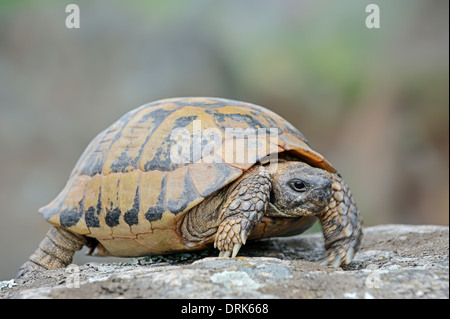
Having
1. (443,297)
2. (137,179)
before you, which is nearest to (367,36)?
(137,179)

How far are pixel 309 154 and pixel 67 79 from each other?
8.53 metres

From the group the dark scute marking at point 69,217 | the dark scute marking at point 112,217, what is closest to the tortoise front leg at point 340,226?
the dark scute marking at point 112,217

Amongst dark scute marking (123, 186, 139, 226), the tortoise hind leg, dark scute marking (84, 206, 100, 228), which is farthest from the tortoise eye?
the tortoise hind leg

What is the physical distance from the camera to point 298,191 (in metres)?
2.79

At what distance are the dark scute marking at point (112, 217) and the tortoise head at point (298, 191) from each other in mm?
1029

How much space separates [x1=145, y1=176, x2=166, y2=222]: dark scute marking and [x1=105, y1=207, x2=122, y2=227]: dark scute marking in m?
0.27

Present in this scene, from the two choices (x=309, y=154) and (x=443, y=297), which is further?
(x=309, y=154)

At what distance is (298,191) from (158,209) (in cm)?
89

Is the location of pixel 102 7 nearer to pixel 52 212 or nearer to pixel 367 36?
pixel 367 36

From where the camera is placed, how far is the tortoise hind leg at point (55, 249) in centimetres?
363

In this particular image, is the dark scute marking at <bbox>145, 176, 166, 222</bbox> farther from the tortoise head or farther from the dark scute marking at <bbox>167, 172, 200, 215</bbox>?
the tortoise head

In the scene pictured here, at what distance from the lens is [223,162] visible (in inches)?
112

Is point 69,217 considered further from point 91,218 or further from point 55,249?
point 55,249

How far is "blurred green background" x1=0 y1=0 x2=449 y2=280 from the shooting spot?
29.9 ft
